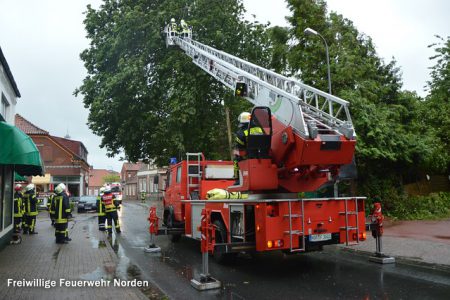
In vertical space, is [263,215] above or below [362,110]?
below

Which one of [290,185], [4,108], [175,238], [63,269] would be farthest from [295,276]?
[4,108]

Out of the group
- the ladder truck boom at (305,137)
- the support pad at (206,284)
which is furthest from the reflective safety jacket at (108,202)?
the support pad at (206,284)

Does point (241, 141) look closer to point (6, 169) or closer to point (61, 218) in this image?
point (61, 218)

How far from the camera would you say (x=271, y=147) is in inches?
313

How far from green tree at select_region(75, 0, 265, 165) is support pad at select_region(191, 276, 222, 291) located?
11218 millimetres

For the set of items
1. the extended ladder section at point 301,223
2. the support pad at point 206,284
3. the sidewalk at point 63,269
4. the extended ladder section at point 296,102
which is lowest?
the support pad at point 206,284

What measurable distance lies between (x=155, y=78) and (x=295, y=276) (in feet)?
47.7

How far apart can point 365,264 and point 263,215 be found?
3.21 m

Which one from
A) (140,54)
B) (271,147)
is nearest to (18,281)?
(271,147)

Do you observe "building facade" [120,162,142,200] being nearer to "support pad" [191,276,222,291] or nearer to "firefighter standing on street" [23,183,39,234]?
"firefighter standing on street" [23,183,39,234]

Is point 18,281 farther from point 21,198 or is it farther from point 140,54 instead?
point 140,54

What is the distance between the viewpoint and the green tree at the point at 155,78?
18.6 metres

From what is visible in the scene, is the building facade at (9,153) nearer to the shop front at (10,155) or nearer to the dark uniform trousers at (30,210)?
the shop front at (10,155)

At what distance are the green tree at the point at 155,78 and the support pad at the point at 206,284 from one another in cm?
1122
